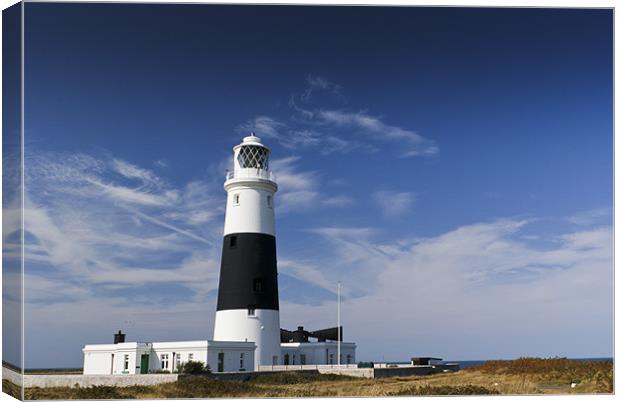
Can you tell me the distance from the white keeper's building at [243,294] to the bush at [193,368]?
1.06 metres

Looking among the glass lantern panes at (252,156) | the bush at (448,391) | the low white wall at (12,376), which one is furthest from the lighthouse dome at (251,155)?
the low white wall at (12,376)

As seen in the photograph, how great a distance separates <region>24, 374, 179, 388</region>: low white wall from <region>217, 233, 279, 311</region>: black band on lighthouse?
5659mm

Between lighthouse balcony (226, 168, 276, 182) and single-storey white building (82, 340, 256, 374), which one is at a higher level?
lighthouse balcony (226, 168, 276, 182)

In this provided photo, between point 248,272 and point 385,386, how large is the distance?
685 cm

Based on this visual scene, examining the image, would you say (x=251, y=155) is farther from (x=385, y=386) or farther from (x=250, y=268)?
(x=385, y=386)

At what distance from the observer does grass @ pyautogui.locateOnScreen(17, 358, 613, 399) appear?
21.2 m

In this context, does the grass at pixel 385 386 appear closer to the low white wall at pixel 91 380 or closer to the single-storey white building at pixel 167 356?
the low white wall at pixel 91 380

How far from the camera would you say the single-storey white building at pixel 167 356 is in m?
27.8

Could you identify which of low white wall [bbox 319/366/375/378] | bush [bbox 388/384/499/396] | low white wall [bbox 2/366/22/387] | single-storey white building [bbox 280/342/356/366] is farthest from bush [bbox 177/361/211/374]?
low white wall [bbox 2/366/22/387]

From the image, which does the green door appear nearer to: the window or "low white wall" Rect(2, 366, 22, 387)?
the window

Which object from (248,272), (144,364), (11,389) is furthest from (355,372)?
(11,389)

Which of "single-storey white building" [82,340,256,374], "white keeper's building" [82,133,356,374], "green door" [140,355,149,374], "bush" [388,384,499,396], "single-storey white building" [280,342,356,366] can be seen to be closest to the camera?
"bush" [388,384,499,396]

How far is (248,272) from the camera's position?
1162 inches

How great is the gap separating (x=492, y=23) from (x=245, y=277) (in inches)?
468
